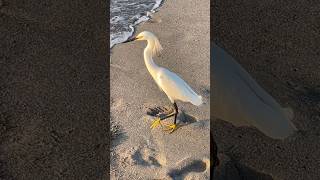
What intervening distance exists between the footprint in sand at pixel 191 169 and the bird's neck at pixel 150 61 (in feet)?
2.05

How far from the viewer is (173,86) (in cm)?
308

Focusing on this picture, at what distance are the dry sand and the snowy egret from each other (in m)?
0.11

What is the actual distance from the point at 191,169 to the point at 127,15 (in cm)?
128

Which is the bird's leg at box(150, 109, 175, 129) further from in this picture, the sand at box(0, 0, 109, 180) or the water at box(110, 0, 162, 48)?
the water at box(110, 0, 162, 48)

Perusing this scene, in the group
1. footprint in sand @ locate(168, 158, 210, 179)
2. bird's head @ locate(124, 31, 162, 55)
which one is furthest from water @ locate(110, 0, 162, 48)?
footprint in sand @ locate(168, 158, 210, 179)

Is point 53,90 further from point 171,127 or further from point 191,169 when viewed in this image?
point 191,169

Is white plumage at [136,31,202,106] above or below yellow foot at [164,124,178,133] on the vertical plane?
above

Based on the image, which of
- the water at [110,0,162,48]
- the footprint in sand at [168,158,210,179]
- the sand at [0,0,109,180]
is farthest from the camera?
the water at [110,0,162,48]

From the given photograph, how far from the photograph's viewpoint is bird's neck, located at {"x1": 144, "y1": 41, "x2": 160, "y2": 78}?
10.2 ft

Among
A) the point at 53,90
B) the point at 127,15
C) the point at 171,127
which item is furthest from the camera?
the point at 127,15

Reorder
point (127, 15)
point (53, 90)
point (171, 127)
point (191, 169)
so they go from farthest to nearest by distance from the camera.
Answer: point (127, 15) → point (53, 90) → point (171, 127) → point (191, 169)

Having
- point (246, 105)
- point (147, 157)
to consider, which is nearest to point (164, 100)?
point (147, 157)

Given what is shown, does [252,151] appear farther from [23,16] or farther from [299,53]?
[23,16]

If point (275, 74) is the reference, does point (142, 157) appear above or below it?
below
